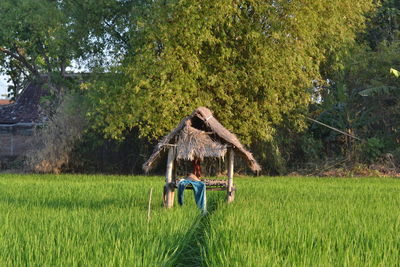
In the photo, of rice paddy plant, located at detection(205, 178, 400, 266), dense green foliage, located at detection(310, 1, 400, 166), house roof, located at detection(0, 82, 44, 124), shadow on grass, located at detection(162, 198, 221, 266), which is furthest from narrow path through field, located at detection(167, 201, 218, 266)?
house roof, located at detection(0, 82, 44, 124)

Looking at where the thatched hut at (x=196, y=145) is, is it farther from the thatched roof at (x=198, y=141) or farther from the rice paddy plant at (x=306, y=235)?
the rice paddy plant at (x=306, y=235)

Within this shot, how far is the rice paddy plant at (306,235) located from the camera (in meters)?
5.27

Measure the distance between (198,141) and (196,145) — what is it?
9 cm

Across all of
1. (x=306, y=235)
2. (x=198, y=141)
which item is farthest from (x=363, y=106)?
(x=306, y=235)

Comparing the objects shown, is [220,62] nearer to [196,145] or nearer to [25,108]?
[196,145]

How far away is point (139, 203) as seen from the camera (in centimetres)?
1091

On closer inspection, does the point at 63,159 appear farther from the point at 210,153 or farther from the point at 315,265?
the point at 315,265

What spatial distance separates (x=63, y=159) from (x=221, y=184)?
1267 centimetres

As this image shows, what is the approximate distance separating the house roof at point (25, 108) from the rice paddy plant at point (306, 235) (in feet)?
63.2

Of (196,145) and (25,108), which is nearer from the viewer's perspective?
(196,145)

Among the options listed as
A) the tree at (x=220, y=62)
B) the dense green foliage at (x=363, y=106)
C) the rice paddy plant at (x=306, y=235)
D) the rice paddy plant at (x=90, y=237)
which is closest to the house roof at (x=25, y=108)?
the tree at (x=220, y=62)

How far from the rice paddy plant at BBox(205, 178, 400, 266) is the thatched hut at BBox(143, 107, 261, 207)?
0.86 metres

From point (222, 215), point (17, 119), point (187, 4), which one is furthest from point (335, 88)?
point (222, 215)

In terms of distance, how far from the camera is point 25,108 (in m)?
29.2
